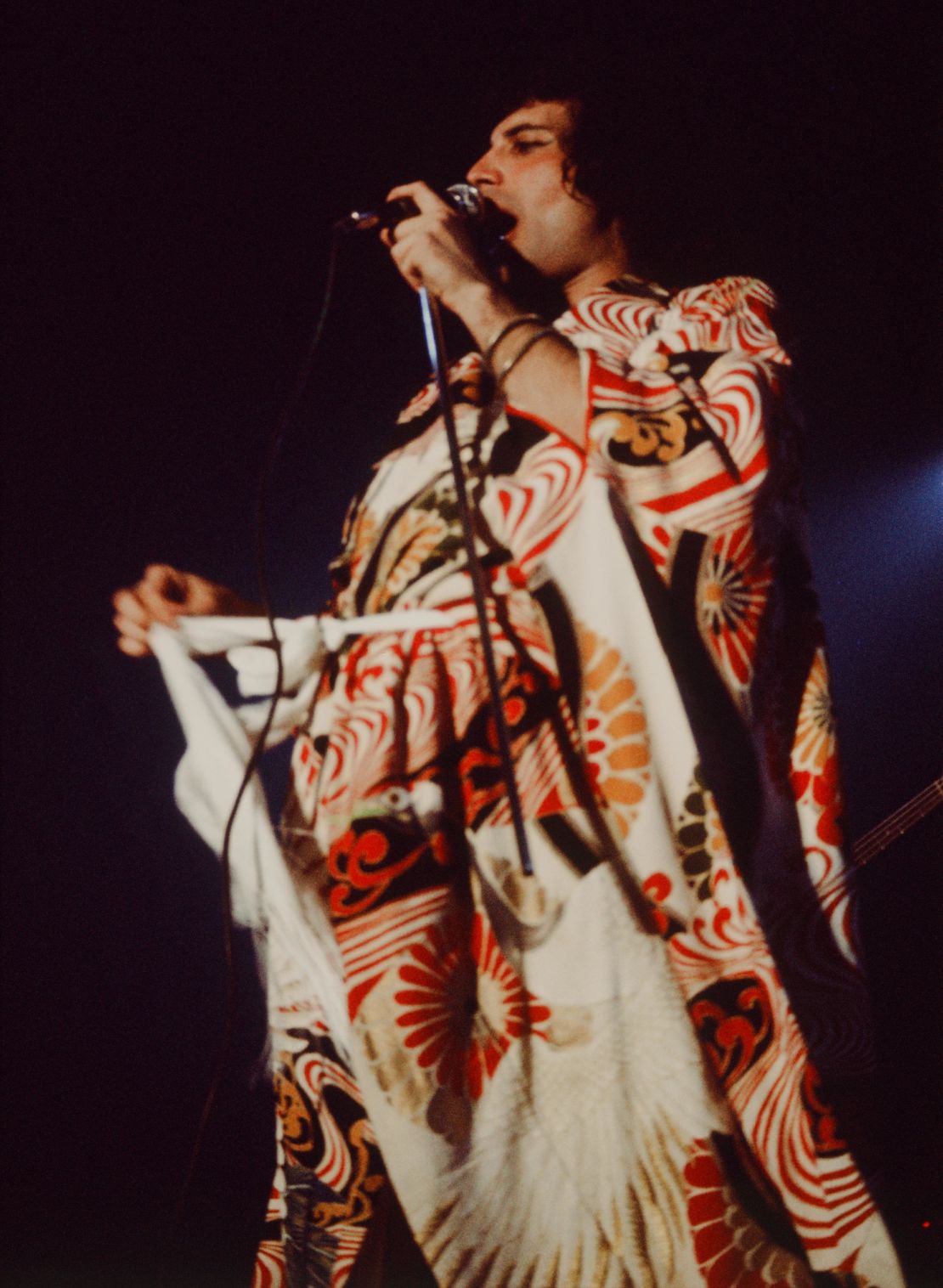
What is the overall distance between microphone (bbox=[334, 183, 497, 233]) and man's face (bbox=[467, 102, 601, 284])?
1.8 inches

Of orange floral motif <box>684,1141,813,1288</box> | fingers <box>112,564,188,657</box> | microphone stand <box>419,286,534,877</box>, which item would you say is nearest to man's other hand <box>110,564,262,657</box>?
fingers <box>112,564,188,657</box>

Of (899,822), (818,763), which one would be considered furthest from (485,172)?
(899,822)

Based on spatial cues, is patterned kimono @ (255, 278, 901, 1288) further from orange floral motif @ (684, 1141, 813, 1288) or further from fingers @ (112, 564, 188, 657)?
fingers @ (112, 564, 188, 657)

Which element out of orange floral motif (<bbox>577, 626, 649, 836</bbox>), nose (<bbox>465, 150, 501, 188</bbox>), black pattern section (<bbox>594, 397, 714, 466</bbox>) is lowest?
orange floral motif (<bbox>577, 626, 649, 836</bbox>)

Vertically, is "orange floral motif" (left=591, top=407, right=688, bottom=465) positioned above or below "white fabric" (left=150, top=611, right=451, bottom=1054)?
above

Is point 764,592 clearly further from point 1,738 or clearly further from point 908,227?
point 1,738

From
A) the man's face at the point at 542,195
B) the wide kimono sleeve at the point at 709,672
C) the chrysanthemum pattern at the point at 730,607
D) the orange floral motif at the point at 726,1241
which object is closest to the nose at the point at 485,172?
the man's face at the point at 542,195

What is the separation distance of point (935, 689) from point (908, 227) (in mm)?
477

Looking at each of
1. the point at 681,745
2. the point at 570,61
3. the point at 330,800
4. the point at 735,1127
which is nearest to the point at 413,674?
the point at 330,800

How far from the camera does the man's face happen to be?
91 cm

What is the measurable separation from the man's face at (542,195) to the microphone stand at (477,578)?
0.57 ft

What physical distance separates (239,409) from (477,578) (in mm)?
350

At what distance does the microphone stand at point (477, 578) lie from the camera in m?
0.72

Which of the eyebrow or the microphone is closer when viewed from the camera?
the microphone
